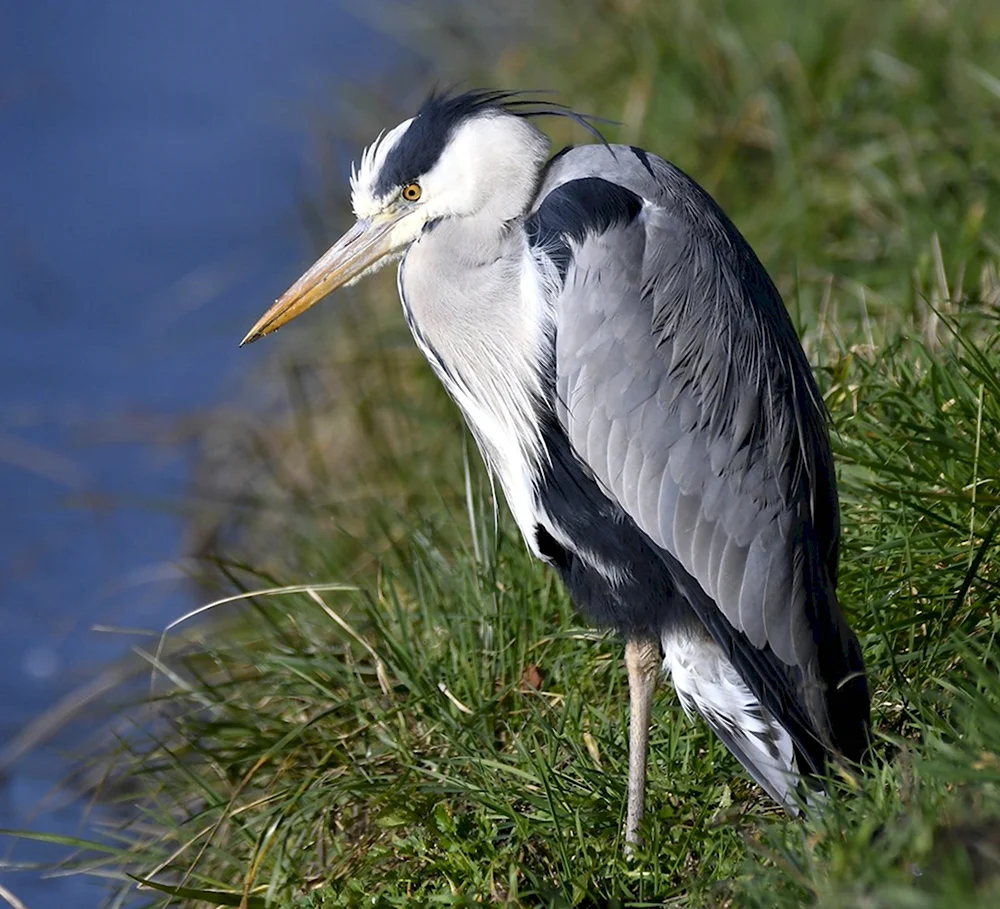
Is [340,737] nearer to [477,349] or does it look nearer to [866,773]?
[477,349]

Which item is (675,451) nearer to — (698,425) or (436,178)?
(698,425)

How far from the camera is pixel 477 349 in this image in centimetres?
326

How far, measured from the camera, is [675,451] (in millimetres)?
3068

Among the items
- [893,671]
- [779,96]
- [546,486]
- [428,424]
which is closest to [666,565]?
[546,486]

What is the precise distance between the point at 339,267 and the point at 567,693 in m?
1.15

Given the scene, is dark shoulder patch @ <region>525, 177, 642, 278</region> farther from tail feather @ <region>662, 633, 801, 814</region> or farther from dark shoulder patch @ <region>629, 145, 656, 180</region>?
tail feather @ <region>662, 633, 801, 814</region>

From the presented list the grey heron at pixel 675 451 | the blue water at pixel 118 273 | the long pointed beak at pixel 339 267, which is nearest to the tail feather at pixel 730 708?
the grey heron at pixel 675 451

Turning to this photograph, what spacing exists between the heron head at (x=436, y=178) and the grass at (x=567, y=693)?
68 centimetres

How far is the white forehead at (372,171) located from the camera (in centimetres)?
337

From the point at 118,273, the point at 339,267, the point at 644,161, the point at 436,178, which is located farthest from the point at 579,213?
the point at 118,273

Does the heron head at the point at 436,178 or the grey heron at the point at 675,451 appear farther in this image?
the heron head at the point at 436,178

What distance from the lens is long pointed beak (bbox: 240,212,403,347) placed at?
3.42 meters

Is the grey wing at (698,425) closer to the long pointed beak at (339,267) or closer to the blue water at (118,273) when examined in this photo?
the long pointed beak at (339,267)

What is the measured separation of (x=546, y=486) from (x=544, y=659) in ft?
1.73
